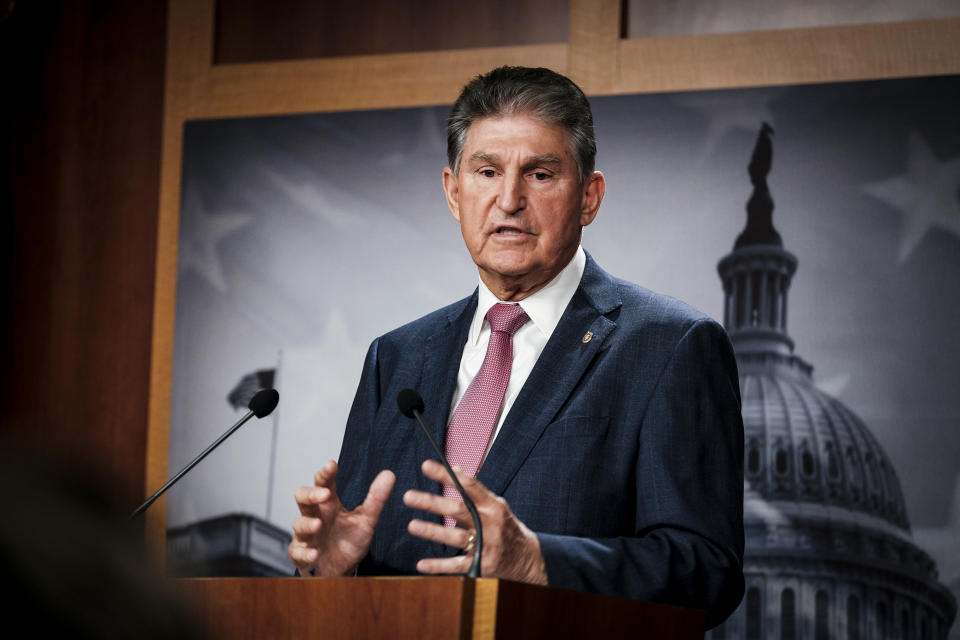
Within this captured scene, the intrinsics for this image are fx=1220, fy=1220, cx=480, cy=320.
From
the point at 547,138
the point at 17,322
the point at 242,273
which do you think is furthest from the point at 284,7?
the point at 547,138

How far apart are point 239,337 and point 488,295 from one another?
76.7 inches

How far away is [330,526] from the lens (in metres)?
1.90

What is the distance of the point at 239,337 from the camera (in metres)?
4.21

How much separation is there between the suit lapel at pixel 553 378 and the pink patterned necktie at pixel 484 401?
6cm

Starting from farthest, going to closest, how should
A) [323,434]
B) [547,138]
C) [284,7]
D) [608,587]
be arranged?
1. [284,7]
2. [323,434]
3. [547,138]
4. [608,587]

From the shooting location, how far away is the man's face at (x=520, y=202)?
2369 millimetres

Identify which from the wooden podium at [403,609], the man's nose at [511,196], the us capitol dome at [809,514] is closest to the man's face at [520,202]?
the man's nose at [511,196]

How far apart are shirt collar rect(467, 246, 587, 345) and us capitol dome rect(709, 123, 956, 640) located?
53.3 inches

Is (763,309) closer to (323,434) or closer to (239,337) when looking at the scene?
(323,434)

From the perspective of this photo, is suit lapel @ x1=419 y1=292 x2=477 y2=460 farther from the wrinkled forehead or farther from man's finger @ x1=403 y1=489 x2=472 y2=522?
man's finger @ x1=403 y1=489 x2=472 y2=522

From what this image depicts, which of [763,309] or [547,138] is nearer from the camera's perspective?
[547,138]

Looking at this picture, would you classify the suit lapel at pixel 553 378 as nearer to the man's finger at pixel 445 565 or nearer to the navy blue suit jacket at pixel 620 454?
the navy blue suit jacket at pixel 620 454

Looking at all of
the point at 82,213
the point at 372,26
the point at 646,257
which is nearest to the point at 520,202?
the point at 646,257

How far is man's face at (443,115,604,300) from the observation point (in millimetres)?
2369
